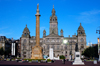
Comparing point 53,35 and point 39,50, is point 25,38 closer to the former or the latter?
point 53,35

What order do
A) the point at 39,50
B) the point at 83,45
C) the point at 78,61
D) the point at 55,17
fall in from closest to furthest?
1. the point at 78,61
2. the point at 39,50
3. the point at 83,45
4. the point at 55,17

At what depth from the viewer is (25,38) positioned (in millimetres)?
130500

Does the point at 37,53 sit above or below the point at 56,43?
below

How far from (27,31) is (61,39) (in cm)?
2832

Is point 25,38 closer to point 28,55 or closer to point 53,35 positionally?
point 28,55

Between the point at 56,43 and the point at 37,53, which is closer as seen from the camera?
the point at 37,53

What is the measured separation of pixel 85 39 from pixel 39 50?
66.3m

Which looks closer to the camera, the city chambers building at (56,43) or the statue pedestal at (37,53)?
the statue pedestal at (37,53)

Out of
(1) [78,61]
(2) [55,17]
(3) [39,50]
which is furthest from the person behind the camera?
(2) [55,17]

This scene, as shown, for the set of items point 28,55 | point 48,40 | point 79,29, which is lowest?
point 28,55

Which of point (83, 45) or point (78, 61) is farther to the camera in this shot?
point (83, 45)

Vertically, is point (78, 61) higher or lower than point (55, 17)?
lower

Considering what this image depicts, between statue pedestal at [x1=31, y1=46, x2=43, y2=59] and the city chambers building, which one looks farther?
the city chambers building

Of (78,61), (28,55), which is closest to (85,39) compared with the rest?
(28,55)
